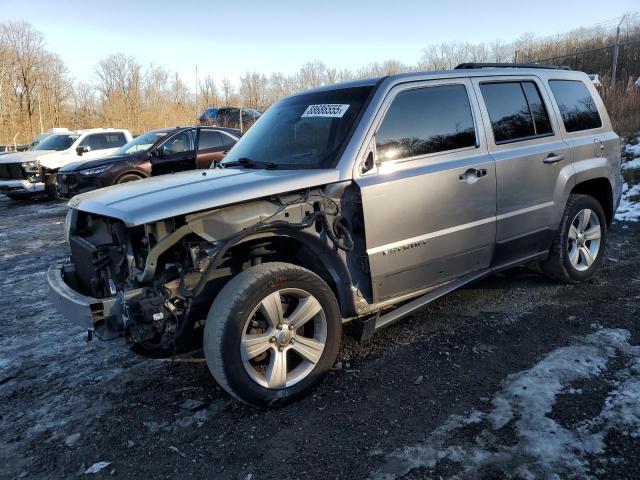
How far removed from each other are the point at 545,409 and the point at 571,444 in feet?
1.03

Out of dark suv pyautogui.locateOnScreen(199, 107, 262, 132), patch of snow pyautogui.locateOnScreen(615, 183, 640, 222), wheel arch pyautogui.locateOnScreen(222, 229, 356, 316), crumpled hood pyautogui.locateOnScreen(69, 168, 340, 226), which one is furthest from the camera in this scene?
dark suv pyautogui.locateOnScreen(199, 107, 262, 132)

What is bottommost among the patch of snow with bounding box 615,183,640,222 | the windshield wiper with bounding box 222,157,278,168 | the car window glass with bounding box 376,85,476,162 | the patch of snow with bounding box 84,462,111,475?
the patch of snow with bounding box 84,462,111,475

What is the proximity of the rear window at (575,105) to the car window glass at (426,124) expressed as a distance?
4.28 feet

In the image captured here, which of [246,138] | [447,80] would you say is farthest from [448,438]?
[246,138]

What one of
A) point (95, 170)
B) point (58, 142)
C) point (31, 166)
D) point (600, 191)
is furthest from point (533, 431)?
point (58, 142)

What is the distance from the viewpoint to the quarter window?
393 cm

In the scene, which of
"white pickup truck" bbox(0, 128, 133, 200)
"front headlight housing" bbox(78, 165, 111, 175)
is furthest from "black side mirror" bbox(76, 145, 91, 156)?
"front headlight housing" bbox(78, 165, 111, 175)

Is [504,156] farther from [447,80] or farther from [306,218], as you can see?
[306,218]

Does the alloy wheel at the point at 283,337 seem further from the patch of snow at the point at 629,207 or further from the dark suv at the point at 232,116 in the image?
the dark suv at the point at 232,116

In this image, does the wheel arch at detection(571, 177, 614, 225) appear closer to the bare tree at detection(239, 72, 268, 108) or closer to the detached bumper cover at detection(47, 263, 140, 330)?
the detached bumper cover at detection(47, 263, 140, 330)

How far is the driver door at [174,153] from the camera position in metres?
10.9

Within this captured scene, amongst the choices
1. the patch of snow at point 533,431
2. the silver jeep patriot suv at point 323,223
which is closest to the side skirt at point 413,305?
the silver jeep patriot suv at point 323,223

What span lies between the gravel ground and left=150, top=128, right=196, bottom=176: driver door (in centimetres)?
702

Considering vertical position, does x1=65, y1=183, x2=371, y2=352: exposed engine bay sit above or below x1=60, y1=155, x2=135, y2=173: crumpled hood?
below
